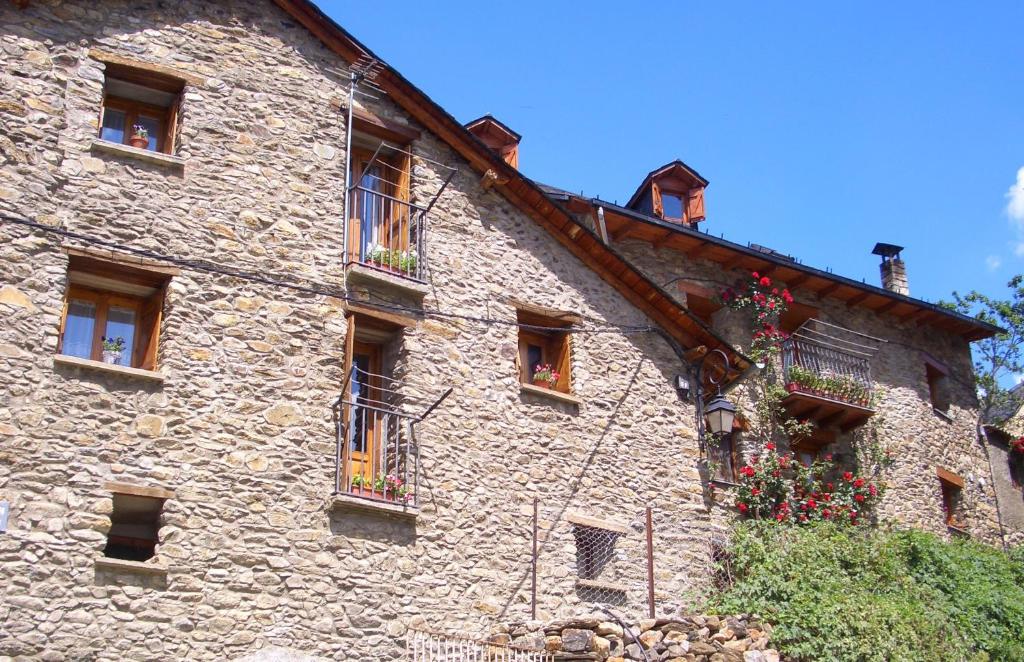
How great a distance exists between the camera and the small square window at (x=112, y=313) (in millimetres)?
11969

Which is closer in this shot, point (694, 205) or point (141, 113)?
point (141, 113)

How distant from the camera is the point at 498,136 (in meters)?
20.1

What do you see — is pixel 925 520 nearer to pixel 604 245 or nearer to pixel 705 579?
pixel 705 579

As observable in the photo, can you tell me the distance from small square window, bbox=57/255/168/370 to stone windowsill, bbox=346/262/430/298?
2147 millimetres

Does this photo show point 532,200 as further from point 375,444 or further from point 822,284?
point 822,284

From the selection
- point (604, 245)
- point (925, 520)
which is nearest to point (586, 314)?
point (604, 245)

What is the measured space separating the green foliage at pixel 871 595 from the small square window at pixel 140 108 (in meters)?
8.46

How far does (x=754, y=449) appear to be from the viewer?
778 inches

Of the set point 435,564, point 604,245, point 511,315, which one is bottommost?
point 435,564

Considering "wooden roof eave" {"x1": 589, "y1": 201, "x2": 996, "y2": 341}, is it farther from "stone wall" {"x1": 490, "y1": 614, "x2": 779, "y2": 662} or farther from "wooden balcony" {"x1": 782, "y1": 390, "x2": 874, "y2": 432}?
"stone wall" {"x1": 490, "y1": 614, "x2": 779, "y2": 662}

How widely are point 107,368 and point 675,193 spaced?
12.8 meters

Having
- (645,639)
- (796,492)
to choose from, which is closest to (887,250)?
(796,492)

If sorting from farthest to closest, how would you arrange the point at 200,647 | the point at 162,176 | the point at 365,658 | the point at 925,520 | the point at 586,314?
the point at 925,520 < the point at 586,314 < the point at 162,176 < the point at 365,658 < the point at 200,647

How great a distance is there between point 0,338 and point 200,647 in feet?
11.1
